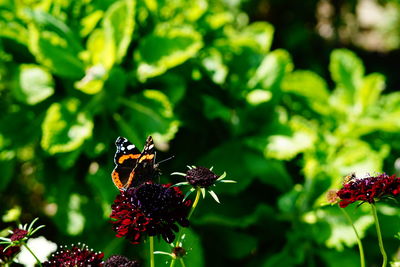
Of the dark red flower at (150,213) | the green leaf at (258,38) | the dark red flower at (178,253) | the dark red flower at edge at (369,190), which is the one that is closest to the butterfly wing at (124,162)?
the dark red flower at (150,213)

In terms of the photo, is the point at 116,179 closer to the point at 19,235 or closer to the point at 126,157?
the point at 126,157

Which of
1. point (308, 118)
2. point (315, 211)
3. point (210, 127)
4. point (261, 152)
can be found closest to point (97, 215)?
point (210, 127)

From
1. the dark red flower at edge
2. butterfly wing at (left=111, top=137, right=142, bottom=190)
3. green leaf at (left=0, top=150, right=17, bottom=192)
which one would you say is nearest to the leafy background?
green leaf at (left=0, top=150, right=17, bottom=192)

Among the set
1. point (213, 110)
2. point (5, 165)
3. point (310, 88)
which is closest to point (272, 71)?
point (310, 88)

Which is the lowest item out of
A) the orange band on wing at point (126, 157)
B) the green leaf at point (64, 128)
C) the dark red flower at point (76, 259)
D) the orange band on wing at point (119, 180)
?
the dark red flower at point (76, 259)

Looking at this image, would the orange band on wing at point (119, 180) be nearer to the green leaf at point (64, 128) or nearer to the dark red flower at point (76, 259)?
the dark red flower at point (76, 259)

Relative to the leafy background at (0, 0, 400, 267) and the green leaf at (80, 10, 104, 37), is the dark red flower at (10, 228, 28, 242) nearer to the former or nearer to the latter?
the leafy background at (0, 0, 400, 267)
